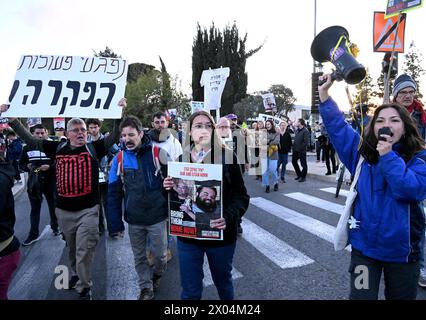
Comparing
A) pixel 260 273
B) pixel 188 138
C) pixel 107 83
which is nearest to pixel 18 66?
pixel 107 83

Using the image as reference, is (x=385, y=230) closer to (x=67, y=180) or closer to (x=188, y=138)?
(x=188, y=138)

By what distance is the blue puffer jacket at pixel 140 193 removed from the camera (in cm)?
331

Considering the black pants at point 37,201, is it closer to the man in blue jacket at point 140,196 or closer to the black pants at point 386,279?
the man in blue jacket at point 140,196

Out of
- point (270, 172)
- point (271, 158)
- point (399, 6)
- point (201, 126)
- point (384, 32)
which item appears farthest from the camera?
point (270, 172)

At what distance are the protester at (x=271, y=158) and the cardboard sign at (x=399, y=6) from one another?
18.5ft

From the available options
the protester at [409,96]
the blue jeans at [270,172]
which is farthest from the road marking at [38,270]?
the blue jeans at [270,172]

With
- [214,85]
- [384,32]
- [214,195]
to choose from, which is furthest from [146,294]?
[214,85]

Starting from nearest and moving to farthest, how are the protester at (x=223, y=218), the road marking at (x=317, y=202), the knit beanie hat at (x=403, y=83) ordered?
the protester at (x=223, y=218)
the knit beanie hat at (x=403, y=83)
the road marking at (x=317, y=202)

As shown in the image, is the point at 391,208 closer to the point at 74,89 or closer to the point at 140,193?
the point at 140,193

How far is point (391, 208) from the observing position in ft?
6.72

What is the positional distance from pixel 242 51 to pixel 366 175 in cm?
4478

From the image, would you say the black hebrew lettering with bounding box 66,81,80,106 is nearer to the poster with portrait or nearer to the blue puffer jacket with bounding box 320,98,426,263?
the poster with portrait

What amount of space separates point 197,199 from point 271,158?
22.4 feet

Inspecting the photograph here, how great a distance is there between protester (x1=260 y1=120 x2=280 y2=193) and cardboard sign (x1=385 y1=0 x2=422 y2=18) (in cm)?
565
